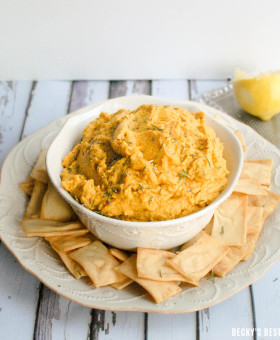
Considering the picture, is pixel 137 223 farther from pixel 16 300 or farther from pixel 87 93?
pixel 87 93

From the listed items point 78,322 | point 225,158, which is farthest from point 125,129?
point 78,322

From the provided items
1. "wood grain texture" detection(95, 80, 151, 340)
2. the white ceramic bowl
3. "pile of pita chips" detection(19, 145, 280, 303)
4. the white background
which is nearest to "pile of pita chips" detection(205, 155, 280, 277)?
"pile of pita chips" detection(19, 145, 280, 303)

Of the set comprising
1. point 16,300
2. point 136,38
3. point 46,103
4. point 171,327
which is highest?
point 136,38

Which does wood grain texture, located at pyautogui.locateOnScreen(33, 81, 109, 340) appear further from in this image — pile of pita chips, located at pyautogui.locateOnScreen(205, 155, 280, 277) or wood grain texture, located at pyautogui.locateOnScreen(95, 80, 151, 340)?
pile of pita chips, located at pyautogui.locateOnScreen(205, 155, 280, 277)

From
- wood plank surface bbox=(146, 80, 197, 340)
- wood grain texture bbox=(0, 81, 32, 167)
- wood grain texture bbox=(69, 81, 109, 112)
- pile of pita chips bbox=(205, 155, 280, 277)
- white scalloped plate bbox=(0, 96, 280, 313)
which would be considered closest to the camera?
white scalloped plate bbox=(0, 96, 280, 313)

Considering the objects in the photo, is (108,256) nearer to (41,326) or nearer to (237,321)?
(41,326)

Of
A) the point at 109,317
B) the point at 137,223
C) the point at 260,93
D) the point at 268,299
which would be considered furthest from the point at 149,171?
the point at 260,93

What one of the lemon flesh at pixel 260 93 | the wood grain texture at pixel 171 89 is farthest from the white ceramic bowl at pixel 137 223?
the wood grain texture at pixel 171 89
